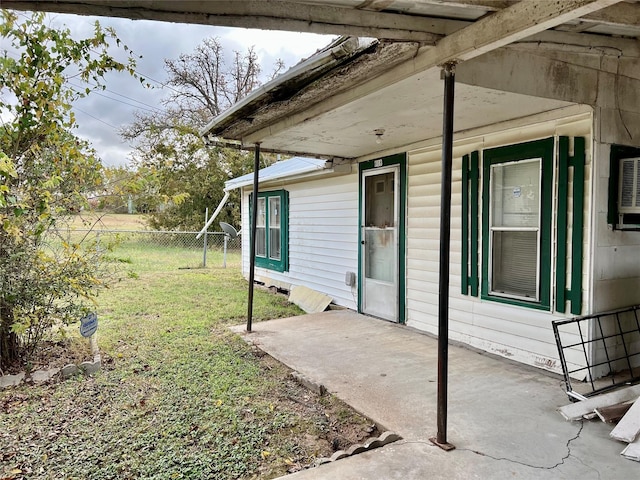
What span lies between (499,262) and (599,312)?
3.19ft

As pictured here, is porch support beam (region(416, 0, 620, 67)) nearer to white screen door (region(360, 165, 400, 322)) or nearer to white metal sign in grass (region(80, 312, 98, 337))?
white screen door (region(360, 165, 400, 322))

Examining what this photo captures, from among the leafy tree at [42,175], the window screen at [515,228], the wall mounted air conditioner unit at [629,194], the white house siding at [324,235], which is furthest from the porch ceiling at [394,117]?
the leafy tree at [42,175]

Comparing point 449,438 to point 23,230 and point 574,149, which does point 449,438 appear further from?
point 23,230

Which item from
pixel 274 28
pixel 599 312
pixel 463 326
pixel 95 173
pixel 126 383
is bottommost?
pixel 126 383

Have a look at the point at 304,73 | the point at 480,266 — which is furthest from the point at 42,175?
the point at 480,266

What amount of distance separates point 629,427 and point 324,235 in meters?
5.11

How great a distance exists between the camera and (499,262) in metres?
4.16

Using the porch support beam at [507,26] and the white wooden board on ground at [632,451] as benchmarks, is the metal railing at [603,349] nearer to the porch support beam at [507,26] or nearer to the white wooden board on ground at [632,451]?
the white wooden board on ground at [632,451]

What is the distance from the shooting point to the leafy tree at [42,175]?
343 cm

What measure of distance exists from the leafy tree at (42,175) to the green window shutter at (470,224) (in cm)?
341

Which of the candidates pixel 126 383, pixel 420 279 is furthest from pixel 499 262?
pixel 126 383

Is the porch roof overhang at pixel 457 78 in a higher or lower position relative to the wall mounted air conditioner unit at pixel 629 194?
higher

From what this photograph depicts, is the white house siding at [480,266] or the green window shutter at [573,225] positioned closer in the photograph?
the green window shutter at [573,225]

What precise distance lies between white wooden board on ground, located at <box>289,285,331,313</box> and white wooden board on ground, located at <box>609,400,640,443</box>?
4.54m
